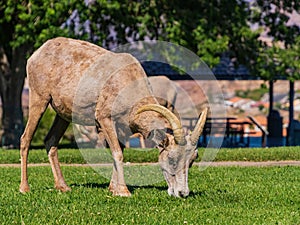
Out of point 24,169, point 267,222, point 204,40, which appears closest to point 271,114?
point 204,40

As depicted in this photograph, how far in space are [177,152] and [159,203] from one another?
27.3 inches

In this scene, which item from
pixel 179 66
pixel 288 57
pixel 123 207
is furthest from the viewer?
pixel 288 57

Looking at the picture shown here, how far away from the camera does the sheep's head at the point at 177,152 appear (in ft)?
32.0

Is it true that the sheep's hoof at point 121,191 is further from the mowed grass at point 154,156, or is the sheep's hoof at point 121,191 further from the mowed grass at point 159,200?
the mowed grass at point 154,156

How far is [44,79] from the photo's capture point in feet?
36.8

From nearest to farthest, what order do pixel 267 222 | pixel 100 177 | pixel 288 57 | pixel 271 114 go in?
pixel 267 222
pixel 100 177
pixel 288 57
pixel 271 114

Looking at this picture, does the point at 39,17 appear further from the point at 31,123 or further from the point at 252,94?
the point at 252,94

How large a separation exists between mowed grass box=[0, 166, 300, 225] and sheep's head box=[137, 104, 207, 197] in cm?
24

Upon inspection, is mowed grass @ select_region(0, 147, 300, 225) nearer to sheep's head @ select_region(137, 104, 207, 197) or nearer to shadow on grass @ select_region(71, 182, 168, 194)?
shadow on grass @ select_region(71, 182, 168, 194)

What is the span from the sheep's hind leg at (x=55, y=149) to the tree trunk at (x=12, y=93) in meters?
12.9

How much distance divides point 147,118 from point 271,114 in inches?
885

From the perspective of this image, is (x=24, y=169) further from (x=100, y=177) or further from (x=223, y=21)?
(x=223, y=21)

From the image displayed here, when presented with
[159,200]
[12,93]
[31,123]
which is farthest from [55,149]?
[12,93]

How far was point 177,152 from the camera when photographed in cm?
983
